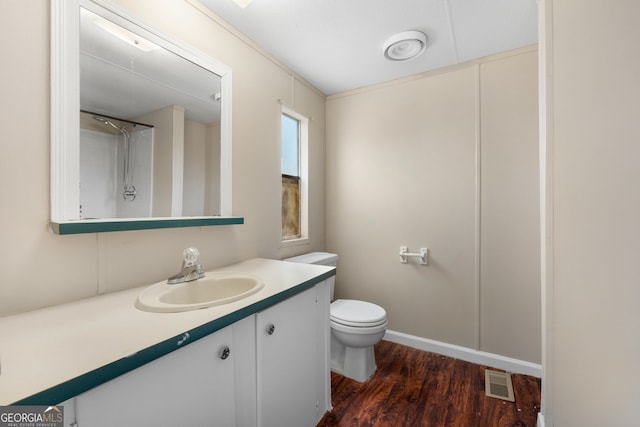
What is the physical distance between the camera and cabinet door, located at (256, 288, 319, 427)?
108 centimetres

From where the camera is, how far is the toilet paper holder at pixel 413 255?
219 centimetres

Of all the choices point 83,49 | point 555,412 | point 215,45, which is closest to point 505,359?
point 555,412

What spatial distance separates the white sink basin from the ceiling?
1526 millimetres

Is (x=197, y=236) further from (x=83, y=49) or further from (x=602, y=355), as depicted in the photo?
(x=602, y=355)

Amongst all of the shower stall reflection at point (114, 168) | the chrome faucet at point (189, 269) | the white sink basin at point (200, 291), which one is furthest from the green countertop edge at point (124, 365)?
the shower stall reflection at point (114, 168)

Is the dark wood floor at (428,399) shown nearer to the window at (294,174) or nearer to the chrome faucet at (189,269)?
the chrome faucet at (189,269)

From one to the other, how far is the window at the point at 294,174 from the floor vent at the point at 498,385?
1708 millimetres

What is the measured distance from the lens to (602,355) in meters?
1.12

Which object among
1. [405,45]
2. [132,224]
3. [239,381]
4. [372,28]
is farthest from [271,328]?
[405,45]

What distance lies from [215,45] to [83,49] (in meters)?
0.71

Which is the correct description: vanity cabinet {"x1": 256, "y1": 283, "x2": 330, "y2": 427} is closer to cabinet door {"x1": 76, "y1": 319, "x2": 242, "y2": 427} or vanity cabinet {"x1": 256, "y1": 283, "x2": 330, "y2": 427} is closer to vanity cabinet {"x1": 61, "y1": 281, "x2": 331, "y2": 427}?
vanity cabinet {"x1": 61, "y1": 281, "x2": 331, "y2": 427}

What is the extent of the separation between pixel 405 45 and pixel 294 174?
1292 mm

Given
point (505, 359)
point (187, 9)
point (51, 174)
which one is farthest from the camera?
point (505, 359)

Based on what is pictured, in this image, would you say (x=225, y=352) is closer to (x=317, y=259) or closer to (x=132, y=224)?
(x=132, y=224)
